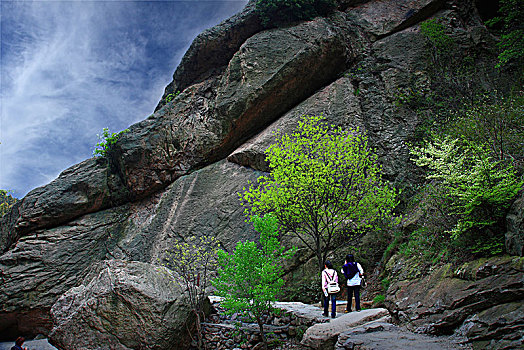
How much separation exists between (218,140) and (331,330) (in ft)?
51.5

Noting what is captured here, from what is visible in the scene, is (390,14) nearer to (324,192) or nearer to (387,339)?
(324,192)

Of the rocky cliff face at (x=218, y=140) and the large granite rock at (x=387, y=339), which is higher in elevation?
the rocky cliff face at (x=218, y=140)

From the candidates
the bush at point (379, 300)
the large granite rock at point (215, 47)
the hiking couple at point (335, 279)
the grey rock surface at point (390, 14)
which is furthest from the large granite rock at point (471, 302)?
the large granite rock at point (215, 47)

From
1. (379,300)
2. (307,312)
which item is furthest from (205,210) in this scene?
(379,300)

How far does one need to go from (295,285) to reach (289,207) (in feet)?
13.1

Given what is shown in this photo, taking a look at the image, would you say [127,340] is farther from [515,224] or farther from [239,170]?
[239,170]

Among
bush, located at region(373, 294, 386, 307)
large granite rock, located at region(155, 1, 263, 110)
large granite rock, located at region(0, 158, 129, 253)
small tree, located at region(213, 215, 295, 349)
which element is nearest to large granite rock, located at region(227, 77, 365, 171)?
large granite rock, located at region(155, 1, 263, 110)

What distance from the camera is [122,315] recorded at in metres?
9.24

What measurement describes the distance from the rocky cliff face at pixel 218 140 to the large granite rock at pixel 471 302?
10.1m

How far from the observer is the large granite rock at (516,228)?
5801 mm

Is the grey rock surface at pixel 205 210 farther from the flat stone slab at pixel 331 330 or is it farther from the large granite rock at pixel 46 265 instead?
the flat stone slab at pixel 331 330

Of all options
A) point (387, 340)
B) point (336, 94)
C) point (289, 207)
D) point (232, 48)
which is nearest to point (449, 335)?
point (387, 340)

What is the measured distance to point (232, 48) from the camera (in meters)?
24.3

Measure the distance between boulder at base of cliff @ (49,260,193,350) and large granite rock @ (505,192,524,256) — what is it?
9.20 m
